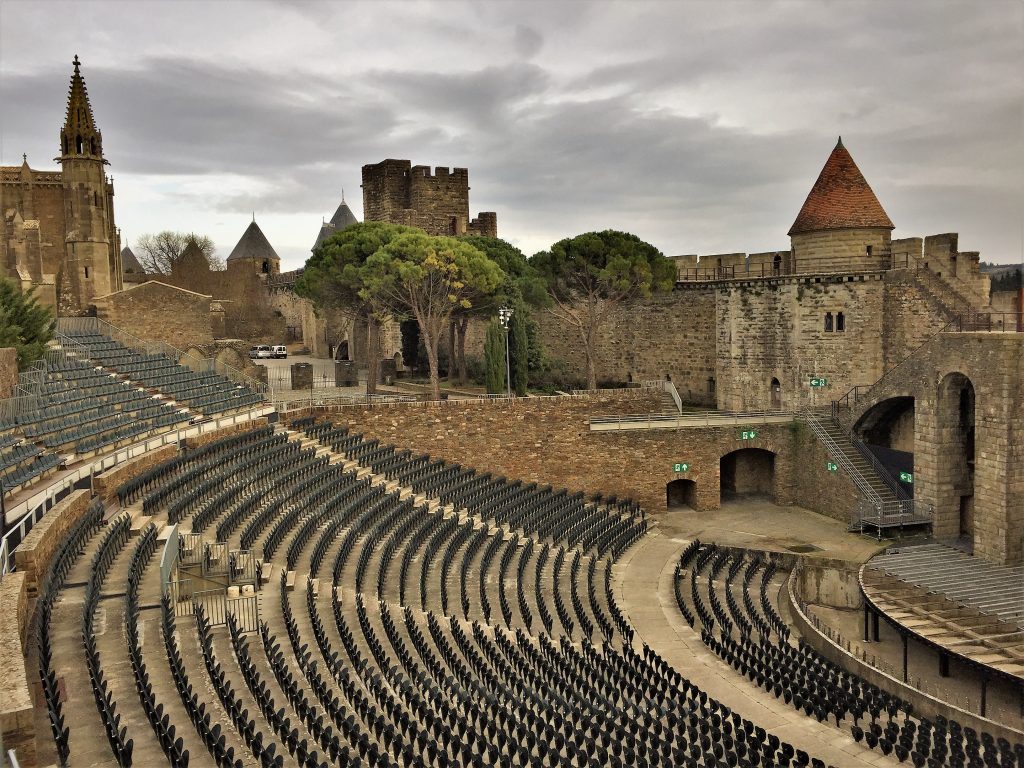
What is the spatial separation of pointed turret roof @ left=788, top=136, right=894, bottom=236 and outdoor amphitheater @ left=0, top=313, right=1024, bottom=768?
863 centimetres

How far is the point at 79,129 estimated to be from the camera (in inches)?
1385

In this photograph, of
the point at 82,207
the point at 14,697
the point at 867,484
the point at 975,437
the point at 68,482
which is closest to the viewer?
the point at 14,697

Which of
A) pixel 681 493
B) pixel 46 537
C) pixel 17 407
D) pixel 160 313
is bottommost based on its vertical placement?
pixel 681 493

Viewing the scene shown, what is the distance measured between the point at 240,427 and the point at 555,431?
426 inches

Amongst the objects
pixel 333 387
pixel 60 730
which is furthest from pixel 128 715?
pixel 333 387

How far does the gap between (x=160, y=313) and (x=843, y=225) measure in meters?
24.9

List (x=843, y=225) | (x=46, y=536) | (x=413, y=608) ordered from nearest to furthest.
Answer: (x=46, y=536)
(x=413, y=608)
(x=843, y=225)

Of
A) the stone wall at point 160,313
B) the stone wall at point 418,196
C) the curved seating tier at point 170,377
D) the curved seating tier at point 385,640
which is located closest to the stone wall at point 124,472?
the curved seating tier at point 385,640

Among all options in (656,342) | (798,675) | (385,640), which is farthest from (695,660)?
(656,342)

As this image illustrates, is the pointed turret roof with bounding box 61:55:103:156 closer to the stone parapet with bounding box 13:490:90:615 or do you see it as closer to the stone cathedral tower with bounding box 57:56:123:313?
the stone cathedral tower with bounding box 57:56:123:313

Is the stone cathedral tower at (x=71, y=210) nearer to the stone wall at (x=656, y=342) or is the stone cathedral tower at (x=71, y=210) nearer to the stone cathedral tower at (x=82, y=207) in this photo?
the stone cathedral tower at (x=82, y=207)

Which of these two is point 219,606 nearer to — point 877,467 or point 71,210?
point 877,467

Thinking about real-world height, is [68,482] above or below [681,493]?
above

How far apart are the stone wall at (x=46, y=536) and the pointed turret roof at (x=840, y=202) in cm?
2510
